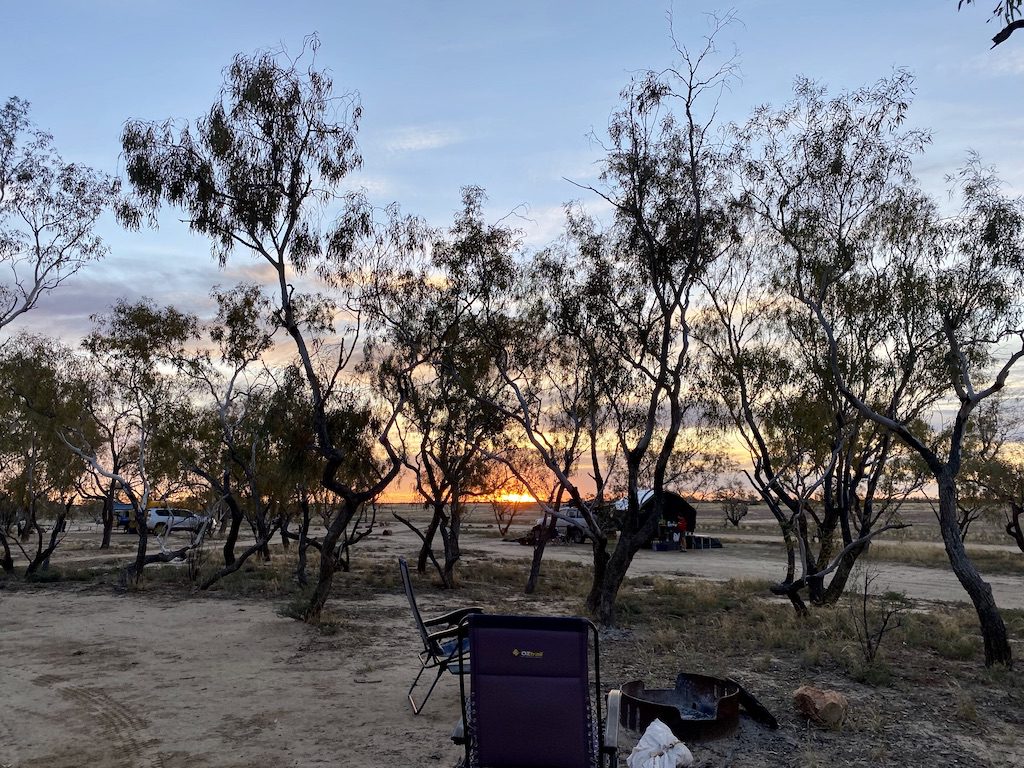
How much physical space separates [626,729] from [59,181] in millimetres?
16790

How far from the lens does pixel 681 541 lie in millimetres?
36875

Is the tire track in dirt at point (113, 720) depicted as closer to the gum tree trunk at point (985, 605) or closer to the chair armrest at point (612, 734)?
the chair armrest at point (612, 734)

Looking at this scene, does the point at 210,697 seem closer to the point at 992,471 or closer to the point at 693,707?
the point at 693,707

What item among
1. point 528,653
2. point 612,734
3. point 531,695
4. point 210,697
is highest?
point 528,653

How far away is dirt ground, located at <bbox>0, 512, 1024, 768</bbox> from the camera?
562 cm

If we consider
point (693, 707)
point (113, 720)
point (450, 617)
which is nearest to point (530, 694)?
point (450, 617)

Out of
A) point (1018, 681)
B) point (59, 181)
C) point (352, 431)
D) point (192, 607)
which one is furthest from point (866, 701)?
point (59, 181)

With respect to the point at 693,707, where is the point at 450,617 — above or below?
above

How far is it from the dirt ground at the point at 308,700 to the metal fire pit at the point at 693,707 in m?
0.12

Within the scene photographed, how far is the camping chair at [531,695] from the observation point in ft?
13.8

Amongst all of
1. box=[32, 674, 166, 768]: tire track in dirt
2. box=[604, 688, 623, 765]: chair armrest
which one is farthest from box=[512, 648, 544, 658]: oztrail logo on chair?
box=[32, 674, 166, 768]: tire track in dirt

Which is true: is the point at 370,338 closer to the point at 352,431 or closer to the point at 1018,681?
the point at 352,431

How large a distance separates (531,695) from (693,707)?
310 centimetres

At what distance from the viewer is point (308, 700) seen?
23.3 ft
